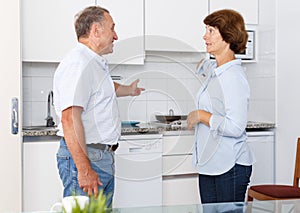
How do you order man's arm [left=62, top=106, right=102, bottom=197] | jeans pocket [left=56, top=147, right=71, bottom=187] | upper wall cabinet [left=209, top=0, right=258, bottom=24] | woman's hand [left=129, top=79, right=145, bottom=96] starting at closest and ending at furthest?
man's arm [left=62, top=106, right=102, bottom=197]
jeans pocket [left=56, top=147, right=71, bottom=187]
woman's hand [left=129, top=79, right=145, bottom=96]
upper wall cabinet [left=209, top=0, right=258, bottom=24]

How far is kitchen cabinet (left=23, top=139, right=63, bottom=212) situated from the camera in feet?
9.72

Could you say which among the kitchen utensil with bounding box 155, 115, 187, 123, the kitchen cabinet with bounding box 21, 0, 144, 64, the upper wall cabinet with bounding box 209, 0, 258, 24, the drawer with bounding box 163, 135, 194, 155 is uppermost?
the upper wall cabinet with bounding box 209, 0, 258, 24

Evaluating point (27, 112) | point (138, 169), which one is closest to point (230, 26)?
point (138, 169)

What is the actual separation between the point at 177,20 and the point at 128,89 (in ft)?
4.20

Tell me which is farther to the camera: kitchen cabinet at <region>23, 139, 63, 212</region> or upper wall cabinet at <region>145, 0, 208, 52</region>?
upper wall cabinet at <region>145, 0, 208, 52</region>

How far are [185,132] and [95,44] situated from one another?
0.63 metres

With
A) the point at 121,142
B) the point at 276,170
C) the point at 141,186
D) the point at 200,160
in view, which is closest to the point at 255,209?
the point at 200,160

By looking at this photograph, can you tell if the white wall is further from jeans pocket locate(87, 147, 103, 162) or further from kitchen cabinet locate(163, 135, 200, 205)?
jeans pocket locate(87, 147, 103, 162)

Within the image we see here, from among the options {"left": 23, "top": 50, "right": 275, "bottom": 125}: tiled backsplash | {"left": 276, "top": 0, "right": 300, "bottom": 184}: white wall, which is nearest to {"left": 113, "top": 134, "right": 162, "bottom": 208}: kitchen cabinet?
{"left": 23, "top": 50, "right": 275, "bottom": 125}: tiled backsplash

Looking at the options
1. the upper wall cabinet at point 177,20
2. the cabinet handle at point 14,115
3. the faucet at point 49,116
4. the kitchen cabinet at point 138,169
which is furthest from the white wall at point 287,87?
the cabinet handle at point 14,115

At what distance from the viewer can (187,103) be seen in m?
2.42

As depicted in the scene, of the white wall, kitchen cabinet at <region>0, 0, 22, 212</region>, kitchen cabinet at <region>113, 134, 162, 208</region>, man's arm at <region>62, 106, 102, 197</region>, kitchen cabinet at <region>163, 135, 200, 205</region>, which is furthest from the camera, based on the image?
the white wall

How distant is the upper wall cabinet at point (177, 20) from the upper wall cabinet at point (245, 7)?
0.17 meters

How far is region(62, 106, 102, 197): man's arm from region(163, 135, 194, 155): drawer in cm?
37
